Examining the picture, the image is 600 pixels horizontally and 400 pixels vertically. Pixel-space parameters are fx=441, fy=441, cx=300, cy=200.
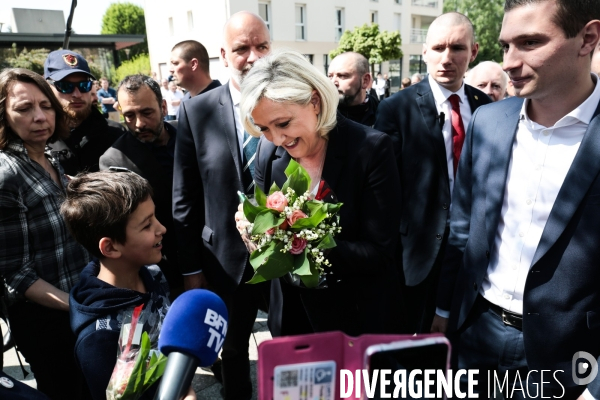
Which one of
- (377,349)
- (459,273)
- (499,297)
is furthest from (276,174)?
(377,349)

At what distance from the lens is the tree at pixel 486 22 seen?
146 ft

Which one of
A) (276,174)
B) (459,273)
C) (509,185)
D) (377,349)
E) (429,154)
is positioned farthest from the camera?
(429,154)

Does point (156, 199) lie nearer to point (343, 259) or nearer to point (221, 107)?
point (221, 107)

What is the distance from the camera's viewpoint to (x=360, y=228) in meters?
2.15

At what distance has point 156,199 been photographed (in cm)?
306

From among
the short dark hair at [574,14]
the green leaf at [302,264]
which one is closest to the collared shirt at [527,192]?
the short dark hair at [574,14]

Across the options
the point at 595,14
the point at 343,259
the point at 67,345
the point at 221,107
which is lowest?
the point at 67,345

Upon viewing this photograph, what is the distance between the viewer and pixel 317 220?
169cm

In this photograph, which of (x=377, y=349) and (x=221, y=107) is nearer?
(x=377, y=349)

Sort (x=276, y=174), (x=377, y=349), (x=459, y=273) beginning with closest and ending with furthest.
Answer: (x=377, y=349) → (x=459, y=273) → (x=276, y=174)

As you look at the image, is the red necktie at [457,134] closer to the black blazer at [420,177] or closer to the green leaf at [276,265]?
the black blazer at [420,177]

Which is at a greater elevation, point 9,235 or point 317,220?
point 317,220

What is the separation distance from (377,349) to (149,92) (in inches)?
112
